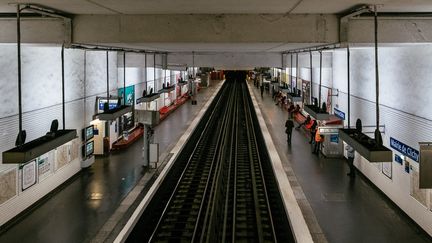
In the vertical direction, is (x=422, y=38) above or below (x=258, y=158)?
above

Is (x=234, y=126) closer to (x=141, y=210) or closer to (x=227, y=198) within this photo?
(x=227, y=198)

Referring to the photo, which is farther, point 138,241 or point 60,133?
point 138,241

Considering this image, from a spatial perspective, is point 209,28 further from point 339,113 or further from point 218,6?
point 339,113

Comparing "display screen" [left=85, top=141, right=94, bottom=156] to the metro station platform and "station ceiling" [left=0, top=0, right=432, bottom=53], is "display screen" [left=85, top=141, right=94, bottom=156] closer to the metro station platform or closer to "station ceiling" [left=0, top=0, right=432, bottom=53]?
the metro station platform

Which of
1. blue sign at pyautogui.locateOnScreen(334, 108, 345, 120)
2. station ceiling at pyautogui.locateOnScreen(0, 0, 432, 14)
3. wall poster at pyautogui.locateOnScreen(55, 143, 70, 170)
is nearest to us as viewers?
station ceiling at pyautogui.locateOnScreen(0, 0, 432, 14)

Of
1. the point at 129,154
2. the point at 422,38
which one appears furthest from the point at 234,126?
the point at 422,38

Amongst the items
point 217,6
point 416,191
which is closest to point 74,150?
point 217,6

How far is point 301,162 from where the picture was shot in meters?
14.9

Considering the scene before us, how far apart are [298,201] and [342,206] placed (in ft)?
3.65

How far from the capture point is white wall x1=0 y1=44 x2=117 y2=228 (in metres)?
8.98

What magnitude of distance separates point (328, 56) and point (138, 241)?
12028 millimetres

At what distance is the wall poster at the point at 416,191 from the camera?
29.0 ft

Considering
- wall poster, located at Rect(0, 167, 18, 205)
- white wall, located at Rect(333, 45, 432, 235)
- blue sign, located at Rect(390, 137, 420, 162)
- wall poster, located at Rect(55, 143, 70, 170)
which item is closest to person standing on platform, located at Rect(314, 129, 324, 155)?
white wall, located at Rect(333, 45, 432, 235)

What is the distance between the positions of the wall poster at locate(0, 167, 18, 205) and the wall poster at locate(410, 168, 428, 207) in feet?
30.0
